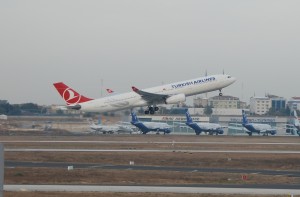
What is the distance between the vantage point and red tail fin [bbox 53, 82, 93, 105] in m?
100

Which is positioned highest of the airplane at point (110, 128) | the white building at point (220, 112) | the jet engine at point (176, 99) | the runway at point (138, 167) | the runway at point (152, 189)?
the white building at point (220, 112)

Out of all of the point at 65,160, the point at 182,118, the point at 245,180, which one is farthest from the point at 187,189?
the point at 182,118

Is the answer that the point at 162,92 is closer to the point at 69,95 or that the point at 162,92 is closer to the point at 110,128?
the point at 69,95

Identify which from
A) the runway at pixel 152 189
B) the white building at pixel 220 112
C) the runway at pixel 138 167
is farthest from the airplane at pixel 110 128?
the runway at pixel 152 189

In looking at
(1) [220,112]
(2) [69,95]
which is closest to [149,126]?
(2) [69,95]

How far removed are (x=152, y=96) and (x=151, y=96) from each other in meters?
0.15

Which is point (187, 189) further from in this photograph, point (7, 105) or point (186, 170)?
point (7, 105)

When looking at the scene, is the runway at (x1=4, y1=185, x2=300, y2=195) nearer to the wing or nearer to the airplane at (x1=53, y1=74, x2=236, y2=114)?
the airplane at (x1=53, y1=74, x2=236, y2=114)

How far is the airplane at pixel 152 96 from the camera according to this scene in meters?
96.4

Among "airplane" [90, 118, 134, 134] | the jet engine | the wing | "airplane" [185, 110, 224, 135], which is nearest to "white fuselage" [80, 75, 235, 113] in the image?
the wing

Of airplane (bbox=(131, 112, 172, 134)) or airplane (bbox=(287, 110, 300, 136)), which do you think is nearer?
airplane (bbox=(287, 110, 300, 136))

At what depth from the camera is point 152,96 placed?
9688 centimetres

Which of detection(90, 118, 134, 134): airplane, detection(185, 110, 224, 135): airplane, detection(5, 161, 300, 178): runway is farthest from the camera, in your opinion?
detection(185, 110, 224, 135): airplane

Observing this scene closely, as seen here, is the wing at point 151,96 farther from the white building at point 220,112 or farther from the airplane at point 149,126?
the white building at point 220,112
